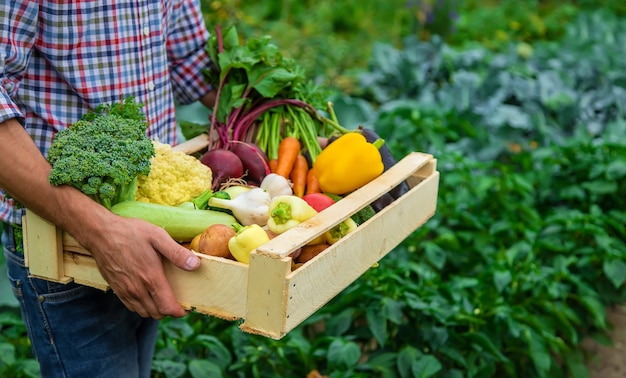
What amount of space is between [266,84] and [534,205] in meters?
2.79

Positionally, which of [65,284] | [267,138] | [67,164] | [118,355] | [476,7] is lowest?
[476,7]

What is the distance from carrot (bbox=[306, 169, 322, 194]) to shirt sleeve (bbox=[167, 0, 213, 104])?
0.57 metres

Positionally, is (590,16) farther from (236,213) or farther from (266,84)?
(236,213)

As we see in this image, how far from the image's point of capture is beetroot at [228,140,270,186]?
7.98 ft

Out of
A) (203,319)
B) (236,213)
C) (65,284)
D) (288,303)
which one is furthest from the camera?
(203,319)

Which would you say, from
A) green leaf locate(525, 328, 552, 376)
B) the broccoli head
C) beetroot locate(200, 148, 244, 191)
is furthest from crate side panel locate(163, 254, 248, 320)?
green leaf locate(525, 328, 552, 376)

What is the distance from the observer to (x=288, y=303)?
1.83 m

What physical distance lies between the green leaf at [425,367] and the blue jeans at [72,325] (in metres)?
1.27

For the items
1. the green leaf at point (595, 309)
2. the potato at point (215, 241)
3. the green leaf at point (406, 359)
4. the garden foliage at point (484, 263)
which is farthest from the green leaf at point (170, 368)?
the green leaf at point (595, 309)

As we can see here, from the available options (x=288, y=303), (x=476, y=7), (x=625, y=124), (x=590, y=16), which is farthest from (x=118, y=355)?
(x=476, y=7)

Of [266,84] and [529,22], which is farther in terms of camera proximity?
[529,22]

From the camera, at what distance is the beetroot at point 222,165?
2359mm

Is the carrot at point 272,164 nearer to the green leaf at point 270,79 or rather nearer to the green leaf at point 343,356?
the green leaf at point 270,79

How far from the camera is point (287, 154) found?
2506mm
